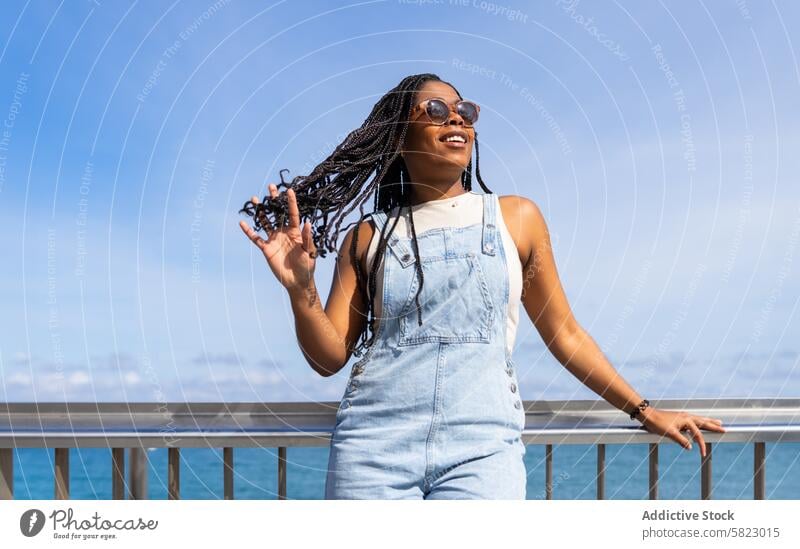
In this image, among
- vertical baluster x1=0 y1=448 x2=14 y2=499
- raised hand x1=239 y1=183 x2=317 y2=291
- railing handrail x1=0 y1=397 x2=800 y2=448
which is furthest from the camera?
vertical baluster x1=0 y1=448 x2=14 y2=499

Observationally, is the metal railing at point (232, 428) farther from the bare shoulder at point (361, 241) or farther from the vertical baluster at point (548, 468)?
the bare shoulder at point (361, 241)

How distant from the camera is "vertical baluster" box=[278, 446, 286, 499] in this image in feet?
8.11

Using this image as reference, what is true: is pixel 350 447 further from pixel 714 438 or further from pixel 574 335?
pixel 714 438

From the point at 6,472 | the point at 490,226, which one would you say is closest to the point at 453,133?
the point at 490,226

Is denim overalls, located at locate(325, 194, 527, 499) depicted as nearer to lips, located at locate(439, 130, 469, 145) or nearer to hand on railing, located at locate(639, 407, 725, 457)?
lips, located at locate(439, 130, 469, 145)

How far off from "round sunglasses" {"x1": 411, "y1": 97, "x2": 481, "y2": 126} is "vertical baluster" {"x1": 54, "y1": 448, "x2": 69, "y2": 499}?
182 cm

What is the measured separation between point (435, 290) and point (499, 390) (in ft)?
1.17

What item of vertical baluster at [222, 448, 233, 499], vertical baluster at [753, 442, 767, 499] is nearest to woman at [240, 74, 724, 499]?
vertical baluster at [222, 448, 233, 499]

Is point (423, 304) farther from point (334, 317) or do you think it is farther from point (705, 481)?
point (705, 481)

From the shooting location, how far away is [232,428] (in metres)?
2.38

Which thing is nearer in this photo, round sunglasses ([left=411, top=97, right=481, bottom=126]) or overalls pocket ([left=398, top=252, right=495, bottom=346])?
overalls pocket ([left=398, top=252, right=495, bottom=346])

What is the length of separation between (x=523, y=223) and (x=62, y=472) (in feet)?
6.32

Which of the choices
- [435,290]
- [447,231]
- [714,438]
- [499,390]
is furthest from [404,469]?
[714,438]
